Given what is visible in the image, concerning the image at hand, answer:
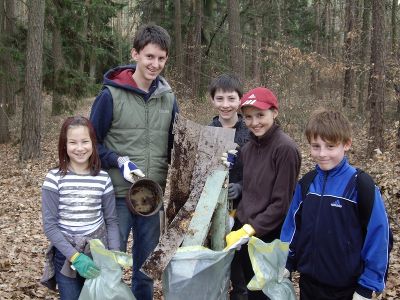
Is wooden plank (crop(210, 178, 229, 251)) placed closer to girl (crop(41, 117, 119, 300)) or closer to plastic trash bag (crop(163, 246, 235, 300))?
plastic trash bag (crop(163, 246, 235, 300))

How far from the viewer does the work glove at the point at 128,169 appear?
9.98 ft

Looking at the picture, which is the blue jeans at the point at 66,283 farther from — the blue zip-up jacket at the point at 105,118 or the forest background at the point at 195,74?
the forest background at the point at 195,74

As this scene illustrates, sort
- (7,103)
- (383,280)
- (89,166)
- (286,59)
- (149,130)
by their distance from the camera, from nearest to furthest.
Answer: (383,280) → (89,166) → (149,130) → (286,59) → (7,103)

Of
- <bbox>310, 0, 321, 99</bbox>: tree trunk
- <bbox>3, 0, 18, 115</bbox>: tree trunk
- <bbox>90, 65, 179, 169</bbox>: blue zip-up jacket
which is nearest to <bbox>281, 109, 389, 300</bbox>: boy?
<bbox>90, 65, 179, 169</bbox>: blue zip-up jacket

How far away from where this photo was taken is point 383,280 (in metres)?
2.43

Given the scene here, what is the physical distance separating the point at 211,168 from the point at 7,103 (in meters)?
16.0

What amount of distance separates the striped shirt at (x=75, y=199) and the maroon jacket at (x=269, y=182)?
101 cm

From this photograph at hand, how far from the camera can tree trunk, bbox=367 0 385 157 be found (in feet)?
30.5

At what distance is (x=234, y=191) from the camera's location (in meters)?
3.24

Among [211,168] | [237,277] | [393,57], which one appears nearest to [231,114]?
[211,168]

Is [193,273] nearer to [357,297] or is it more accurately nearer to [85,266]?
[85,266]

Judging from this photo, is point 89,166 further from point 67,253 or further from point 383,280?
point 383,280

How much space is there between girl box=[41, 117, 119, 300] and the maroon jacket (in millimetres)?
944

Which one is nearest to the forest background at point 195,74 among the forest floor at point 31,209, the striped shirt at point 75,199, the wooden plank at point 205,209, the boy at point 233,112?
the forest floor at point 31,209
